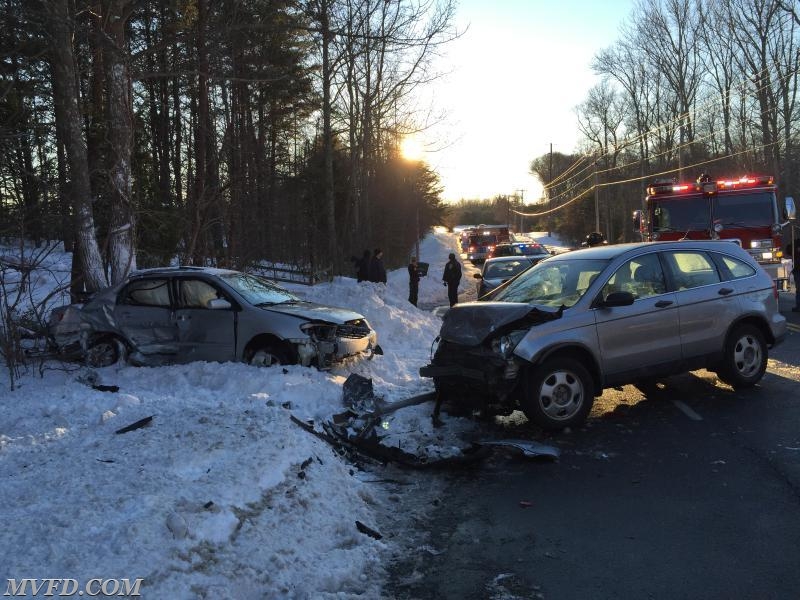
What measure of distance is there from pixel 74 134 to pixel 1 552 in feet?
27.0

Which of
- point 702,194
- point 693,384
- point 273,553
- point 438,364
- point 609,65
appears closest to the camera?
point 273,553

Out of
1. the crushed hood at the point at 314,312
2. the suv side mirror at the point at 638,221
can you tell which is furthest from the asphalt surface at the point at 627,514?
the suv side mirror at the point at 638,221

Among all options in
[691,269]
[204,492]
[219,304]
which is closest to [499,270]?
[691,269]

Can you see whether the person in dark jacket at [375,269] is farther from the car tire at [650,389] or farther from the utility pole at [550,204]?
the utility pole at [550,204]

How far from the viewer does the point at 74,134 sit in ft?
32.0

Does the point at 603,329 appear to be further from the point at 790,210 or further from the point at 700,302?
the point at 790,210

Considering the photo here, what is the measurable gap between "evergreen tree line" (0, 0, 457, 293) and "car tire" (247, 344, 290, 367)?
2998mm

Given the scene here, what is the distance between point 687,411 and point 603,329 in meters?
1.42

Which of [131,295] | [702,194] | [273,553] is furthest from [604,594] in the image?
[702,194]

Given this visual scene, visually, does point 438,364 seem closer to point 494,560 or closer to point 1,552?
point 494,560

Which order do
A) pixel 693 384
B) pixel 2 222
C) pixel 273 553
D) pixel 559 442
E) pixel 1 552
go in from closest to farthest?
1. pixel 1 552
2. pixel 273 553
3. pixel 559 442
4. pixel 693 384
5. pixel 2 222

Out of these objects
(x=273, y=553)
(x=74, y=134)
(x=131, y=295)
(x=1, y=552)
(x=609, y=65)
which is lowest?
(x=273, y=553)

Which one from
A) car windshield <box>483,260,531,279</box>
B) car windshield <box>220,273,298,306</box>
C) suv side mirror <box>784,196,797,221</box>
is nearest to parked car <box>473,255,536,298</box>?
car windshield <box>483,260,531,279</box>

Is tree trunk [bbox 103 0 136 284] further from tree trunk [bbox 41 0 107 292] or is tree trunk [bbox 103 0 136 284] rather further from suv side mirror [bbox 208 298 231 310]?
suv side mirror [bbox 208 298 231 310]
